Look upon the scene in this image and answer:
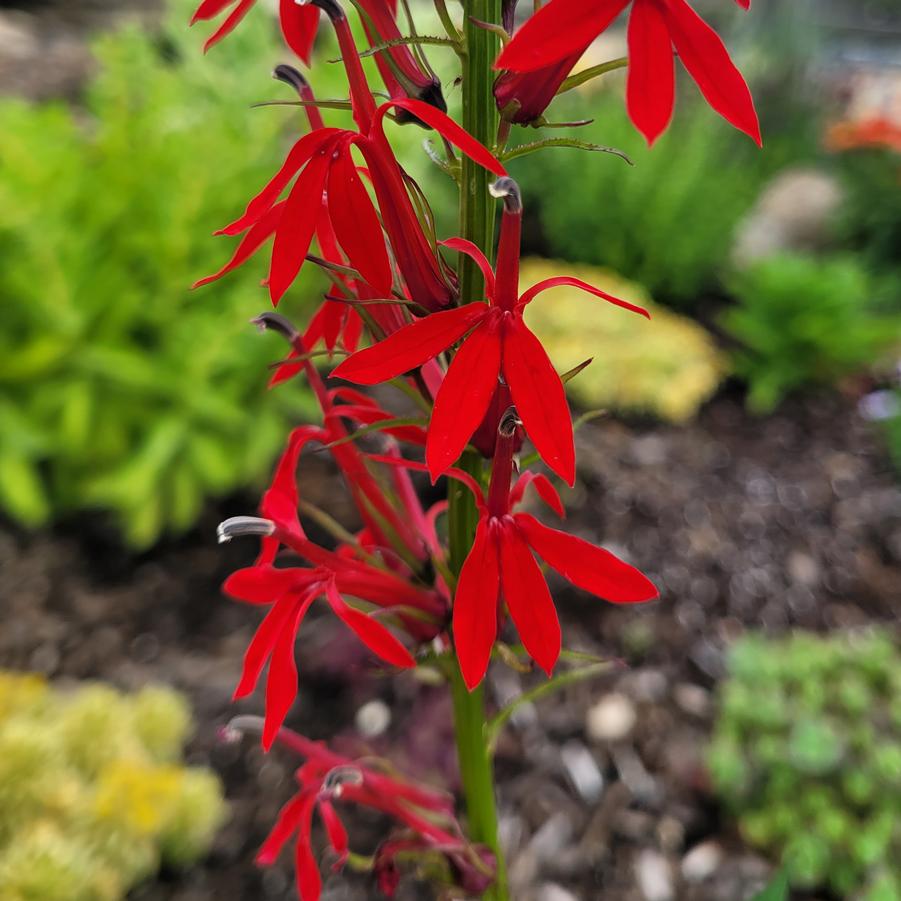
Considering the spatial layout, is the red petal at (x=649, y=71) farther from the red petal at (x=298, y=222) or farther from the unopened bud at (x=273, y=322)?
the unopened bud at (x=273, y=322)

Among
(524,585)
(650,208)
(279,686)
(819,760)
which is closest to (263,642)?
(279,686)

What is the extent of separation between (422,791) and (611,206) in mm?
2453

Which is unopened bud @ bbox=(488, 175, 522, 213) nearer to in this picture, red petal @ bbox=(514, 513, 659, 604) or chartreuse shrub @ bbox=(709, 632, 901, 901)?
red petal @ bbox=(514, 513, 659, 604)

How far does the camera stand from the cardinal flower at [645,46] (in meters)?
0.30

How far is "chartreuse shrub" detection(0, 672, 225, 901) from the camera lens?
2.75 ft

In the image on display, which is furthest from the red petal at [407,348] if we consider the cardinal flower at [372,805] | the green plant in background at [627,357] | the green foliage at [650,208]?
the green foliage at [650,208]

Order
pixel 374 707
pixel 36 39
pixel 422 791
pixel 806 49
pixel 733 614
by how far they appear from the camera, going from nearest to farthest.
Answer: pixel 422 791
pixel 374 707
pixel 733 614
pixel 36 39
pixel 806 49

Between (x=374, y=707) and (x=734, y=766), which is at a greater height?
(x=734, y=766)

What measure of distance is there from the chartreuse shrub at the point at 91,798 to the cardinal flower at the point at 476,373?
758 mm

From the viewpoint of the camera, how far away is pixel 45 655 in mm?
A: 1369

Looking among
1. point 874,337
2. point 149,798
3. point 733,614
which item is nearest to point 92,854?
point 149,798

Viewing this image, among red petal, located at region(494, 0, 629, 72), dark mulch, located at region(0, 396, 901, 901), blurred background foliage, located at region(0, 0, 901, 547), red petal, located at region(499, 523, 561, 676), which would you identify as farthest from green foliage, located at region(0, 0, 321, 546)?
red petal, located at region(494, 0, 629, 72)

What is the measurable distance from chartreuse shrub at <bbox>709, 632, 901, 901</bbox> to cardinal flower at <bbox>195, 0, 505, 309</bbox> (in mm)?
906

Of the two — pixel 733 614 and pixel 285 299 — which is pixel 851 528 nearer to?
pixel 733 614
